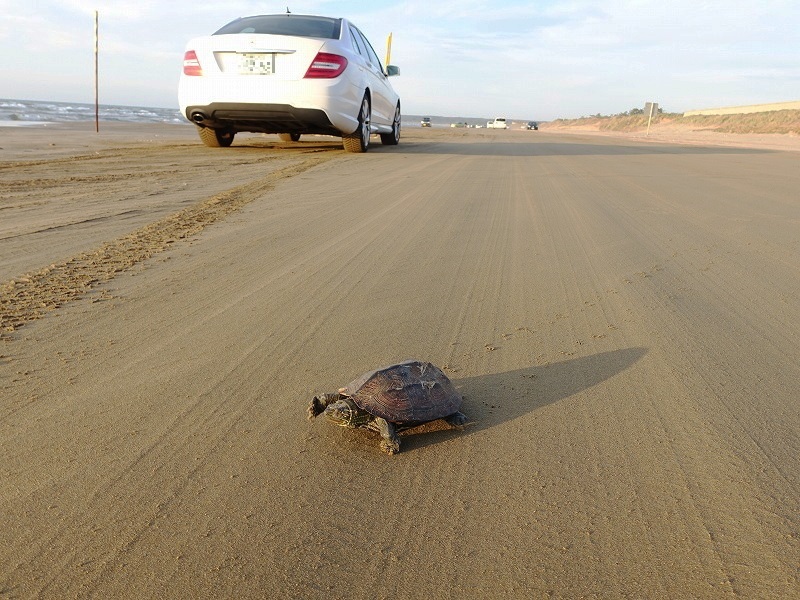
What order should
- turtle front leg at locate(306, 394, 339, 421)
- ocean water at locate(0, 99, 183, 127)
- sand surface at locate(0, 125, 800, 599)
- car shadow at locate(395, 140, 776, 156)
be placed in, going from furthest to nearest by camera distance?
1. ocean water at locate(0, 99, 183, 127)
2. car shadow at locate(395, 140, 776, 156)
3. turtle front leg at locate(306, 394, 339, 421)
4. sand surface at locate(0, 125, 800, 599)

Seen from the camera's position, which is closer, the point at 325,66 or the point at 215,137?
the point at 325,66

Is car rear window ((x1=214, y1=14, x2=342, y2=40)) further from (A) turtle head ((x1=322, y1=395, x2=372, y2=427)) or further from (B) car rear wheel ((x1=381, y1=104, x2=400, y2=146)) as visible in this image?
(A) turtle head ((x1=322, y1=395, x2=372, y2=427))

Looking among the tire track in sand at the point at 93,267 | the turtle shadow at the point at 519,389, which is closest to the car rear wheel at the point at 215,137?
the tire track in sand at the point at 93,267

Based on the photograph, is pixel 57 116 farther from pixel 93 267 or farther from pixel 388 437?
pixel 388 437

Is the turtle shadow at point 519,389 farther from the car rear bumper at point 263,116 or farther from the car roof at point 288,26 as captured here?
the car roof at point 288,26

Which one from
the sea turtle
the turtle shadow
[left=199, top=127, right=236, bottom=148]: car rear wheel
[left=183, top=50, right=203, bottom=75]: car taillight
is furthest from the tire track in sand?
[left=199, top=127, right=236, bottom=148]: car rear wheel

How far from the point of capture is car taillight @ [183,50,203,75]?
28.2 ft

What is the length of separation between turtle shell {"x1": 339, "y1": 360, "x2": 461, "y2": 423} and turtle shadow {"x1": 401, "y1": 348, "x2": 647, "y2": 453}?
0.10 metres

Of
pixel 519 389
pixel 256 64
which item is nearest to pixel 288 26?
pixel 256 64

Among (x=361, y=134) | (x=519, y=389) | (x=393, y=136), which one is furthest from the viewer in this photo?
(x=393, y=136)

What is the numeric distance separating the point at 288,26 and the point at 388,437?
8153 millimetres

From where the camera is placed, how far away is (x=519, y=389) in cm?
240

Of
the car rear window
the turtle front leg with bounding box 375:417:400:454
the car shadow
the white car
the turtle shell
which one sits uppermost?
the car rear window

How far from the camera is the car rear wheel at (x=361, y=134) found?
33.2 ft
